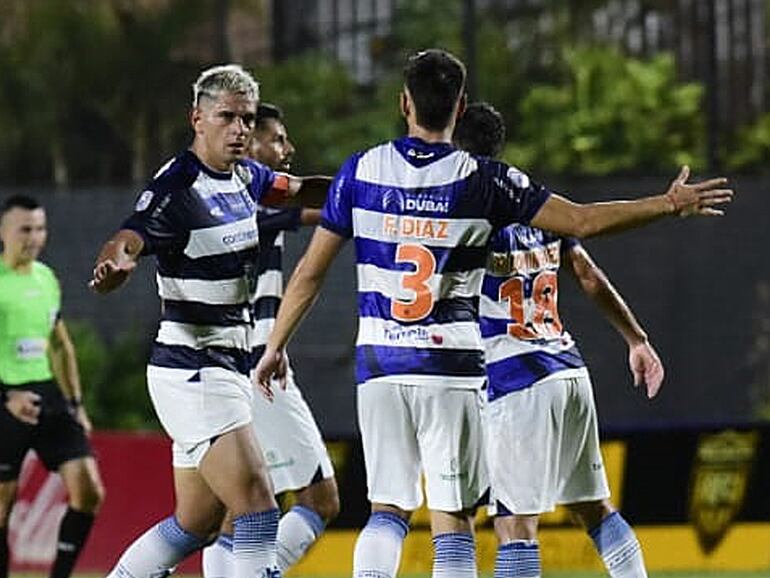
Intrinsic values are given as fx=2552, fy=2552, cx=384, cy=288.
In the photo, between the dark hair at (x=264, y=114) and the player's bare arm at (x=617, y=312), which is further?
the dark hair at (x=264, y=114)

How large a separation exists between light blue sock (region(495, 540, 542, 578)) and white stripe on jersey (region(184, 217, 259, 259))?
152 centimetres

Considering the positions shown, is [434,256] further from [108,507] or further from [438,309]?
[108,507]

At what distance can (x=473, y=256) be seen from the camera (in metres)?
9.04

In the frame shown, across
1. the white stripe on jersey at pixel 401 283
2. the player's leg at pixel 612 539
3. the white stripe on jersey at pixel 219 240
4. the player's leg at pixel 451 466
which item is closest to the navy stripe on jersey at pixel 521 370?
the player's leg at pixel 612 539

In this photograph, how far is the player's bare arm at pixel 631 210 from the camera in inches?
342

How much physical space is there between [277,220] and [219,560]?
4.84ft

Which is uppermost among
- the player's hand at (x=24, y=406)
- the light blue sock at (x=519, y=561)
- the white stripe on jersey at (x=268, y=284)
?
the white stripe on jersey at (x=268, y=284)

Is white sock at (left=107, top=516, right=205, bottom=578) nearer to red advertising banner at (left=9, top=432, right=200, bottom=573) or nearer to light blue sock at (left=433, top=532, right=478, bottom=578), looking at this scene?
light blue sock at (left=433, top=532, right=478, bottom=578)

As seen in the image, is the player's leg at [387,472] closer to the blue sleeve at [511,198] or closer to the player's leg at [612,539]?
the blue sleeve at [511,198]

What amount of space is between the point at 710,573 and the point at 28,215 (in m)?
4.40

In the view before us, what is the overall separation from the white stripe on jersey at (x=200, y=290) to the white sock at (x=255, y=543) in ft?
2.68

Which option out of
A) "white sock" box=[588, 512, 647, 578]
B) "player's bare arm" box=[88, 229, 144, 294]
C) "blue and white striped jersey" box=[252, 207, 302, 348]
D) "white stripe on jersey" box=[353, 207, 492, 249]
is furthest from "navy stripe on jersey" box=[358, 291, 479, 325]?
"blue and white striped jersey" box=[252, 207, 302, 348]

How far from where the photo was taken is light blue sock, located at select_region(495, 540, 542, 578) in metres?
9.62

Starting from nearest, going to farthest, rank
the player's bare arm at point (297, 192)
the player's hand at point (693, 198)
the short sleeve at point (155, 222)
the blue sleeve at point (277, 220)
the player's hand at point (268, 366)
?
the player's hand at point (693, 198)
the player's hand at point (268, 366)
the short sleeve at point (155, 222)
the player's bare arm at point (297, 192)
the blue sleeve at point (277, 220)
